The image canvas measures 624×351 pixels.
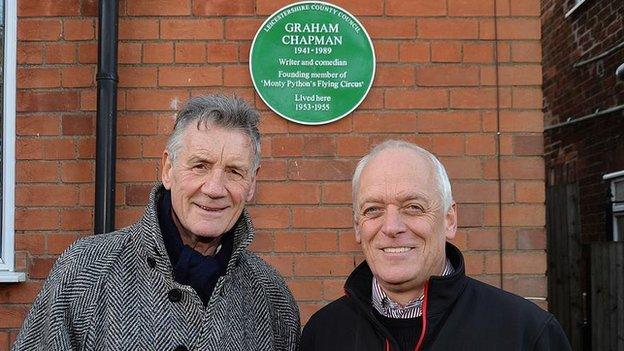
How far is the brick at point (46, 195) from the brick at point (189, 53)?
78cm

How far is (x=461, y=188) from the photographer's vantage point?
3.46 m

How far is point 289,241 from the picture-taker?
11.2 feet

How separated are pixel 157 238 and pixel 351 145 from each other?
56.8 inches

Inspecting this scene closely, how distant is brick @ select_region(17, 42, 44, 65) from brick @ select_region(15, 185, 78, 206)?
583 millimetres

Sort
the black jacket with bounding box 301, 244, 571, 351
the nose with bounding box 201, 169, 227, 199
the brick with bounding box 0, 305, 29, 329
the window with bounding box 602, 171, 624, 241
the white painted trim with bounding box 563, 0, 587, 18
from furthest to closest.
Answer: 1. the white painted trim with bounding box 563, 0, 587, 18
2. the window with bounding box 602, 171, 624, 241
3. the brick with bounding box 0, 305, 29, 329
4. the nose with bounding box 201, 169, 227, 199
5. the black jacket with bounding box 301, 244, 571, 351

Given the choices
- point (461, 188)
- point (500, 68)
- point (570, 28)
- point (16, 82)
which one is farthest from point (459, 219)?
point (570, 28)

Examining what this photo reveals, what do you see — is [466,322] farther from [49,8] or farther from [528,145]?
[49,8]

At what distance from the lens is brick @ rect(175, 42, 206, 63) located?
3.45m

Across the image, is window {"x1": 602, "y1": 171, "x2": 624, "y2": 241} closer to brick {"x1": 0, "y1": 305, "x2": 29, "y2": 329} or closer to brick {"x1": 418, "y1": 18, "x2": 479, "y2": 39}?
brick {"x1": 418, "y1": 18, "x2": 479, "y2": 39}

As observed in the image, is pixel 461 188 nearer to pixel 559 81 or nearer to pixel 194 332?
pixel 194 332

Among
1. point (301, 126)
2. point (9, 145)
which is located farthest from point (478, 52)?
point (9, 145)

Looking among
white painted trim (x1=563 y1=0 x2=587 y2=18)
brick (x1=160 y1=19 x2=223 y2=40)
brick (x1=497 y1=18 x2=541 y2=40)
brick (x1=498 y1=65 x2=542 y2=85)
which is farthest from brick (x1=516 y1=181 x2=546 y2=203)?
white painted trim (x1=563 y1=0 x2=587 y2=18)

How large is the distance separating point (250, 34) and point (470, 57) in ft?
3.44

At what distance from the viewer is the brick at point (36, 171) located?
3396 millimetres
